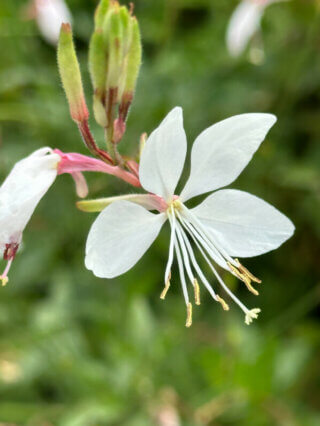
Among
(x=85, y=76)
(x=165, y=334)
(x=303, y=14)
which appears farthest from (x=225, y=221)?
(x=85, y=76)

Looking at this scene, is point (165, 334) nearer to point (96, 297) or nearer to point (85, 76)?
point (96, 297)

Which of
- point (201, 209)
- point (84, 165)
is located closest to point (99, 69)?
point (84, 165)

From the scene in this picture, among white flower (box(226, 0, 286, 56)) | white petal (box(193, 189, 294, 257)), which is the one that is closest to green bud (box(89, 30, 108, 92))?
white petal (box(193, 189, 294, 257))

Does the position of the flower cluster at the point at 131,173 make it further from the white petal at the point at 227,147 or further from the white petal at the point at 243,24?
the white petal at the point at 243,24

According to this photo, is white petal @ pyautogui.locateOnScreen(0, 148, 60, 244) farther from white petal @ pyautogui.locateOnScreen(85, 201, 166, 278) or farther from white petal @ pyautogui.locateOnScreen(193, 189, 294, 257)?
white petal @ pyautogui.locateOnScreen(193, 189, 294, 257)

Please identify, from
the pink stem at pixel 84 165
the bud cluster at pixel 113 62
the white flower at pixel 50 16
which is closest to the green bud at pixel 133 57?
the bud cluster at pixel 113 62

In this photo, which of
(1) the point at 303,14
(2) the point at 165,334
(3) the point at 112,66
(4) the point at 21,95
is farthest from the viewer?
(4) the point at 21,95
